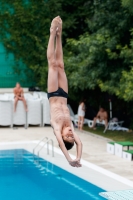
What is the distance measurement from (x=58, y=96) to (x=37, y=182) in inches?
142

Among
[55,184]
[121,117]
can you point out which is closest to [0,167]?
[55,184]

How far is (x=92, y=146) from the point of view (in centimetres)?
1628

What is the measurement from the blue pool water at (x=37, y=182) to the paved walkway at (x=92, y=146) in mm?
1155

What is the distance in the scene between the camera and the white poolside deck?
11.6 m

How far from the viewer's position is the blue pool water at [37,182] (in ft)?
37.2

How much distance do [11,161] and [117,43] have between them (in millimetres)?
5070

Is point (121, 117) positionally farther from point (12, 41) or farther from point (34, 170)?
point (34, 170)

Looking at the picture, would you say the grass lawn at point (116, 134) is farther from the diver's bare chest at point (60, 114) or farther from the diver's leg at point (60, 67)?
the diver's bare chest at point (60, 114)

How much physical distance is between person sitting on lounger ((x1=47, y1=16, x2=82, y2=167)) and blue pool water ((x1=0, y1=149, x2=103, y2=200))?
2.52 metres

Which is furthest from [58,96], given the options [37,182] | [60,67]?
[37,182]

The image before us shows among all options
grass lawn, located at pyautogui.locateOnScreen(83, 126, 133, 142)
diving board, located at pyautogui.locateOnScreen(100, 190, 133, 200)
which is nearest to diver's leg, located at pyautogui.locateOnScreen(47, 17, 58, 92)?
diving board, located at pyautogui.locateOnScreen(100, 190, 133, 200)

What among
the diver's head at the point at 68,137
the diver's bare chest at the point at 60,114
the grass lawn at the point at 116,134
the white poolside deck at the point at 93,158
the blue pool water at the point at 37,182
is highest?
the diver's bare chest at the point at 60,114

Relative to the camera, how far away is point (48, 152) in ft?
48.7

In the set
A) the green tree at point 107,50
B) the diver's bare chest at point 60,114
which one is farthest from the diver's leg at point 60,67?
the green tree at point 107,50
